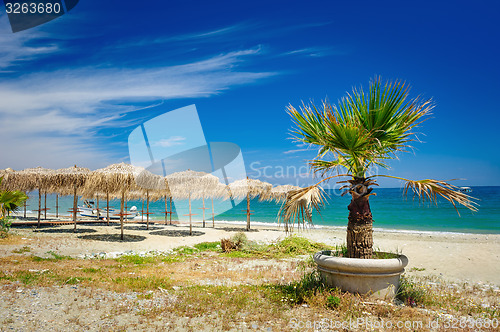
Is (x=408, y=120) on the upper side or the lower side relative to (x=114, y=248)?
upper

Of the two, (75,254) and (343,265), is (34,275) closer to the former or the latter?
(75,254)

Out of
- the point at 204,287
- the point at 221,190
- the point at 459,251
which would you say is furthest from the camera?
the point at 221,190

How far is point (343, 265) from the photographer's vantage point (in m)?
4.83

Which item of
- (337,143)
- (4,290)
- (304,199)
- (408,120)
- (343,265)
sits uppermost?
(408,120)

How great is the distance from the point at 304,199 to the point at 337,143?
1.00 meters

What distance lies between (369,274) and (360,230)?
2.11ft

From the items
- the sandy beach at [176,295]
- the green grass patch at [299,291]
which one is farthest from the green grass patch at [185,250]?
the green grass patch at [299,291]

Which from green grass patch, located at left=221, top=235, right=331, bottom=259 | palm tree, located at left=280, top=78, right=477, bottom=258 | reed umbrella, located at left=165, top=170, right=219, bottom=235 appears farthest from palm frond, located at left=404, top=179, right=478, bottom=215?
reed umbrella, located at left=165, top=170, right=219, bottom=235

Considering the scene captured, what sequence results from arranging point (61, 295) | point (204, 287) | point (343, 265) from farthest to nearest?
point (204, 287) → point (61, 295) → point (343, 265)

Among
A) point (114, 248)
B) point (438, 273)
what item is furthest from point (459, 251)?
point (114, 248)

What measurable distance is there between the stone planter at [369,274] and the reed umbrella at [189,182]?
11.9m

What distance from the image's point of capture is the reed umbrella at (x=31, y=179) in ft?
49.5

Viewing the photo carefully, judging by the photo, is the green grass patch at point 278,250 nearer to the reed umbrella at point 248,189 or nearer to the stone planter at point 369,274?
the stone planter at point 369,274

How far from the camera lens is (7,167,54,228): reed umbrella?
1510 centimetres
